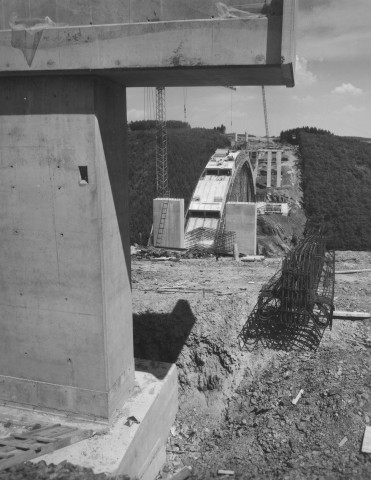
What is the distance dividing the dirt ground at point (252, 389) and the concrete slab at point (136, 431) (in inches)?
33.4

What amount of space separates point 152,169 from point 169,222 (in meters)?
34.7

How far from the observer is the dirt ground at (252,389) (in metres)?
9.20

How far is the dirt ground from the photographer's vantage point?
30.2 ft

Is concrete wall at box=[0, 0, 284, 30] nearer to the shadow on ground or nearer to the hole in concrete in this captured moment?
the hole in concrete

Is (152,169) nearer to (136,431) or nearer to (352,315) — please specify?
(352,315)

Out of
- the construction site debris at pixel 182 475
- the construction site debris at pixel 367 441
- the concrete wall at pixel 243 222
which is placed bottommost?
the construction site debris at pixel 182 475

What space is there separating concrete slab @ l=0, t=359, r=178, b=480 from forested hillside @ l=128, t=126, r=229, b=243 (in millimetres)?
38556

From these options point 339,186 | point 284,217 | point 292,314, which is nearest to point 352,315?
point 292,314

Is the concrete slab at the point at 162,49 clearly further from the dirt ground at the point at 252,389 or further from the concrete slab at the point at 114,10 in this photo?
the dirt ground at the point at 252,389

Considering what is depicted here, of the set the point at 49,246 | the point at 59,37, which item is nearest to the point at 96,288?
the point at 49,246

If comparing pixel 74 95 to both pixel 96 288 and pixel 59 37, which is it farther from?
pixel 96 288

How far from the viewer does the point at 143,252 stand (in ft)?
81.1

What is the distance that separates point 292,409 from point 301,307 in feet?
10.9

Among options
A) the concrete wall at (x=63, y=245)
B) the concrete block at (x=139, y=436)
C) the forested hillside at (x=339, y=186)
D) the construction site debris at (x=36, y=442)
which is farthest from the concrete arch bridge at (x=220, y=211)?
the construction site debris at (x=36, y=442)
